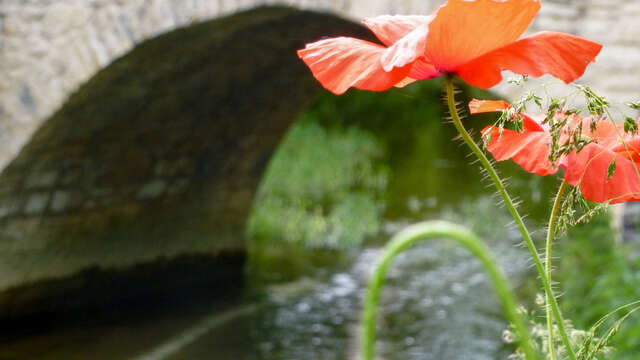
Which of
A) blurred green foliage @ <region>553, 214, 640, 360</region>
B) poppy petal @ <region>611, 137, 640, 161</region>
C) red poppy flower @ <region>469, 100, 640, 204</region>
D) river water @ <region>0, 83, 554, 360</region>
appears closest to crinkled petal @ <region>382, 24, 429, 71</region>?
red poppy flower @ <region>469, 100, 640, 204</region>

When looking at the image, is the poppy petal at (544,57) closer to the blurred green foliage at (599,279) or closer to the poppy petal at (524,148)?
the poppy petal at (524,148)

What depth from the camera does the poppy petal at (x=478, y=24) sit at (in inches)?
25.9

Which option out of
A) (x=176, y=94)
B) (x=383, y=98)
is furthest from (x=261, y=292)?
(x=383, y=98)

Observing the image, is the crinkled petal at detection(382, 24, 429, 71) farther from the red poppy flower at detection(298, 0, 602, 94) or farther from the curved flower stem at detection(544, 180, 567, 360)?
the curved flower stem at detection(544, 180, 567, 360)

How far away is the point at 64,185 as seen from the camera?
15.0 feet

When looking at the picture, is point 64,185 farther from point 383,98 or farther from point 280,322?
point 383,98

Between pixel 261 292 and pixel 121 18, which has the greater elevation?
pixel 121 18

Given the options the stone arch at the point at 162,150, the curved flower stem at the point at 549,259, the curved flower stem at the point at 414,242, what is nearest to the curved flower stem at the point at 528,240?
the curved flower stem at the point at 549,259

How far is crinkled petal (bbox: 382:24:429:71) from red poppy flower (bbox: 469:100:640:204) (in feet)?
0.42

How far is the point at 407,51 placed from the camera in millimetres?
645

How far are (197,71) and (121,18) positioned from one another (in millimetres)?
910

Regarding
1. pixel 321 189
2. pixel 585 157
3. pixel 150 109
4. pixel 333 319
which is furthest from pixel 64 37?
pixel 321 189

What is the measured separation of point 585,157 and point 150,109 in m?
4.12

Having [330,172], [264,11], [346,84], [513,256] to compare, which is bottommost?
[513,256]
